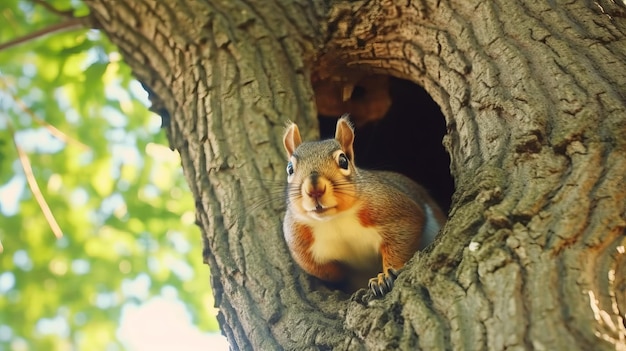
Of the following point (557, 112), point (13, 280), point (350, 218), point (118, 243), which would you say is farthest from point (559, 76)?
point (13, 280)

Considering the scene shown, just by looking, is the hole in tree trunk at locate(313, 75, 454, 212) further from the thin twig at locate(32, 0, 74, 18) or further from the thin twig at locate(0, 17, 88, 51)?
the thin twig at locate(32, 0, 74, 18)

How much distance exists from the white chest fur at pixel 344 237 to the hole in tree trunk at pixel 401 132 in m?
1.43

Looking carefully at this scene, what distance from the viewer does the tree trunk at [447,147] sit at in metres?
2.00

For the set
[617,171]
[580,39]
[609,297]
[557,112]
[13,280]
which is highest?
[580,39]

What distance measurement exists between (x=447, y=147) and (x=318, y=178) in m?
0.57

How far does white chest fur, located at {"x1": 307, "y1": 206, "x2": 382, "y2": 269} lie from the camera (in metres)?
3.13

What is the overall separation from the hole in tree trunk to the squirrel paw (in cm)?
197

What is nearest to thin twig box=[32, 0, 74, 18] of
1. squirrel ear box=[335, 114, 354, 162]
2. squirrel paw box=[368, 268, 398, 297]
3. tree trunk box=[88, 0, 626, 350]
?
tree trunk box=[88, 0, 626, 350]

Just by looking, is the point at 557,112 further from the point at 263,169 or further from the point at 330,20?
the point at 330,20

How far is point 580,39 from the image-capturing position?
2770 millimetres

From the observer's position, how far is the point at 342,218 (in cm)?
314

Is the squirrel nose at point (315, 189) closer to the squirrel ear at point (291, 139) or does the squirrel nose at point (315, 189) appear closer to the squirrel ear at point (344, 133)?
the squirrel ear at point (291, 139)

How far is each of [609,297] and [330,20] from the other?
7.62 feet

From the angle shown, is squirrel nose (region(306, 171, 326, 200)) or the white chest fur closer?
squirrel nose (region(306, 171, 326, 200))
